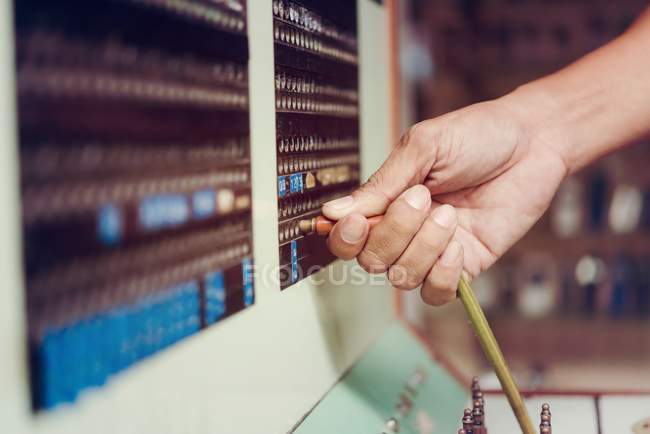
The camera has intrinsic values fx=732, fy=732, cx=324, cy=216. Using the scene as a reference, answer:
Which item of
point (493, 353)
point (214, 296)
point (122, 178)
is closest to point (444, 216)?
point (493, 353)

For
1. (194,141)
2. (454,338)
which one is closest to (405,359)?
(194,141)

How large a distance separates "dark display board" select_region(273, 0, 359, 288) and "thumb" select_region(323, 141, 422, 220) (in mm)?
70

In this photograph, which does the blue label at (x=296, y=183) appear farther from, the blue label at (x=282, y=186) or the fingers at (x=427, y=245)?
the fingers at (x=427, y=245)

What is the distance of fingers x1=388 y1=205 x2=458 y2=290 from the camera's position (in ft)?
2.92

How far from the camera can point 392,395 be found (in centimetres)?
114

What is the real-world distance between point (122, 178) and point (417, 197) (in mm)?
408

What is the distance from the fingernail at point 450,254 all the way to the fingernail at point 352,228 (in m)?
0.13

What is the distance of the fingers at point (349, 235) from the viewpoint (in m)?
0.85

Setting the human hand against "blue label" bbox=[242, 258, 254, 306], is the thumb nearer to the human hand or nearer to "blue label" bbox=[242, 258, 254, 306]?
the human hand

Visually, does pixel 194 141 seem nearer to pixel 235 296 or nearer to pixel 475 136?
pixel 235 296

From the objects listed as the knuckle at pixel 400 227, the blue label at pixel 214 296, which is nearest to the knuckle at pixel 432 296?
the knuckle at pixel 400 227

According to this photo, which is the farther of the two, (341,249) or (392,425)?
(392,425)

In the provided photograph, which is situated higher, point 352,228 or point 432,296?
point 352,228

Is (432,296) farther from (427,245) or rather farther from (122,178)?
(122,178)
